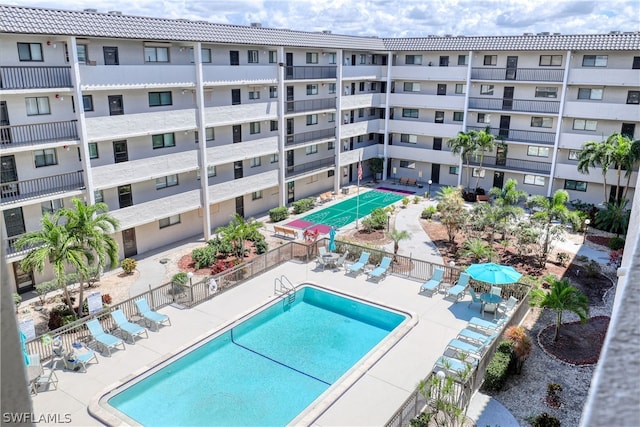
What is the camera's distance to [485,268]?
22.6m

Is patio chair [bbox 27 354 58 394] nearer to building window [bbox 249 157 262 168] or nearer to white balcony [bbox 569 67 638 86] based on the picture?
building window [bbox 249 157 262 168]

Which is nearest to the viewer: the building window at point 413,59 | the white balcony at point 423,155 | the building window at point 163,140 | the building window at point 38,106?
the building window at point 38,106

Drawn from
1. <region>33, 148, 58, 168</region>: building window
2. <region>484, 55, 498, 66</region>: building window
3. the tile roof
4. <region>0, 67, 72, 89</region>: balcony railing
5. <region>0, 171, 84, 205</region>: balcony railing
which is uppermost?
the tile roof

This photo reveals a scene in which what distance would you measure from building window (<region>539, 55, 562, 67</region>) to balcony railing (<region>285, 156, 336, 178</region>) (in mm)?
18521

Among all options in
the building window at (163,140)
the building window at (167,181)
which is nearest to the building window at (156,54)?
the building window at (163,140)

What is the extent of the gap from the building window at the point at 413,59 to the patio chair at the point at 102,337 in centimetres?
3667

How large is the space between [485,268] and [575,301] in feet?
13.9

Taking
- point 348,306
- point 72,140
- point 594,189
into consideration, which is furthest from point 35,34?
point 594,189

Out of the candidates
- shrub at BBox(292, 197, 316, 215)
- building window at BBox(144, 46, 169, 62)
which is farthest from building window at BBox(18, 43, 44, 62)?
shrub at BBox(292, 197, 316, 215)

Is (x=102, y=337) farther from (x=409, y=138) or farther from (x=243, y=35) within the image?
(x=409, y=138)

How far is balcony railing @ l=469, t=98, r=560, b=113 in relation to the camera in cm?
4022

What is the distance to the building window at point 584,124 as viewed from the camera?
3888cm

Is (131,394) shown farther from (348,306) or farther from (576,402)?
(576,402)

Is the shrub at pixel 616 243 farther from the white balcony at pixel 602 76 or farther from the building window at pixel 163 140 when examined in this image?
the building window at pixel 163 140
